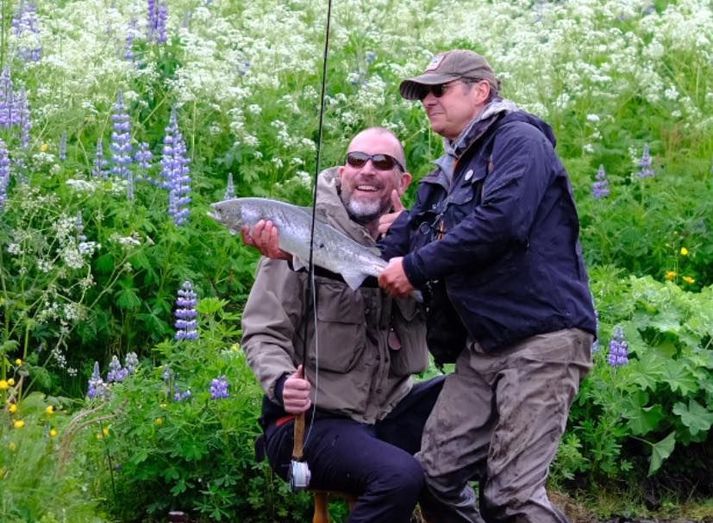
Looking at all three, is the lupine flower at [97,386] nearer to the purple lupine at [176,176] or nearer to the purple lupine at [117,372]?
the purple lupine at [117,372]

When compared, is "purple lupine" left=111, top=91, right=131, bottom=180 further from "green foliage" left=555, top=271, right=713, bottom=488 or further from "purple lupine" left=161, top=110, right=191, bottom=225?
"green foliage" left=555, top=271, right=713, bottom=488

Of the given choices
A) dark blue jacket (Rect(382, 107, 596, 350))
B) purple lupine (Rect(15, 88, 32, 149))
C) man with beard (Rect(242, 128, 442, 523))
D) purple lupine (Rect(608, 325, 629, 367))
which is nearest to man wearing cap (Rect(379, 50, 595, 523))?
dark blue jacket (Rect(382, 107, 596, 350))

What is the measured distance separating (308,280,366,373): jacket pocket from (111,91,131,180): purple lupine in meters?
2.84

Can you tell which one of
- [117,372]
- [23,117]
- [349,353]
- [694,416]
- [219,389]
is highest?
[349,353]

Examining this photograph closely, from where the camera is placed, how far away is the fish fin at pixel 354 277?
534cm

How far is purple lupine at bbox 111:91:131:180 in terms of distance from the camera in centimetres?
832

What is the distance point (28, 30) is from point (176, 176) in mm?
1515

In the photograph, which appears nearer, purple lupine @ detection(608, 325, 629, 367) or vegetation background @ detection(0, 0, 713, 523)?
vegetation background @ detection(0, 0, 713, 523)

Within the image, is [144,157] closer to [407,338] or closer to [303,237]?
[407,338]

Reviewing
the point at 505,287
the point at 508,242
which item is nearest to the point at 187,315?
the point at 505,287

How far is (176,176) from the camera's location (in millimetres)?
8273

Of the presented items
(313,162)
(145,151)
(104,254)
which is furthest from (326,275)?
(313,162)

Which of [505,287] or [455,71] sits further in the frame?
[455,71]

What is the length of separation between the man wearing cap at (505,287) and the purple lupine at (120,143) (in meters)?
3.26
